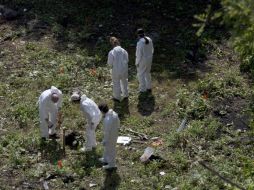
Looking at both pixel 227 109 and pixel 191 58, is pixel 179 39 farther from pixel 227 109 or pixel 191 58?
pixel 227 109

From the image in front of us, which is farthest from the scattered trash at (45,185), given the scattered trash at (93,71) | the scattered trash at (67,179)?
the scattered trash at (93,71)

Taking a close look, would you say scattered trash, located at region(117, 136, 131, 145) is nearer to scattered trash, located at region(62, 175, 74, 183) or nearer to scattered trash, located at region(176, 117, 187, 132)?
scattered trash, located at region(176, 117, 187, 132)

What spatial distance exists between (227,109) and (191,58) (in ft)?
9.56

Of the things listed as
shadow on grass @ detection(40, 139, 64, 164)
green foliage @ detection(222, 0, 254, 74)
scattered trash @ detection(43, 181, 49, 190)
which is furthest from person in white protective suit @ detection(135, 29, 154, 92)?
green foliage @ detection(222, 0, 254, 74)

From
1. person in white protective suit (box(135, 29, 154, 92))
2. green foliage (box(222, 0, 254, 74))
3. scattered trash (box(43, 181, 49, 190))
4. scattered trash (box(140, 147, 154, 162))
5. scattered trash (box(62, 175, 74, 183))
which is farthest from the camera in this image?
person in white protective suit (box(135, 29, 154, 92))

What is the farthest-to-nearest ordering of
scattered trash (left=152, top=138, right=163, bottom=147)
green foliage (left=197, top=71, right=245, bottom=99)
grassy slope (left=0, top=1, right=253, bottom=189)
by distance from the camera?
green foliage (left=197, top=71, right=245, bottom=99), scattered trash (left=152, top=138, right=163, bottom=147), grassy slope (left=0, top=1, right=253, bottom=189)

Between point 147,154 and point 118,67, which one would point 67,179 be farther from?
point 118,67

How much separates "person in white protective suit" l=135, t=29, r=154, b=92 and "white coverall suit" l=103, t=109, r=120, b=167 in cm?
319

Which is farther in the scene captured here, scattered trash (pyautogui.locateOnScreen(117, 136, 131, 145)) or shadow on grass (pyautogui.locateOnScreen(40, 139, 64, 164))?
scattered trash (pyautogui.locateOnScreen(117, 136, 131, 145))

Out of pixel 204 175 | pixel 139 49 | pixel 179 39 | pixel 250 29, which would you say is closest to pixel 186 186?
pixel 204 175

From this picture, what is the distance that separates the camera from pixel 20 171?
1111 cm

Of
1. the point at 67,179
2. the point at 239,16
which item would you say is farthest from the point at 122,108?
the point at 239,16

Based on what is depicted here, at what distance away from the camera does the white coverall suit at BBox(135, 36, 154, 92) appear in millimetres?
13656

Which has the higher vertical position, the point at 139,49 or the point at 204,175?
the point at 139,49
